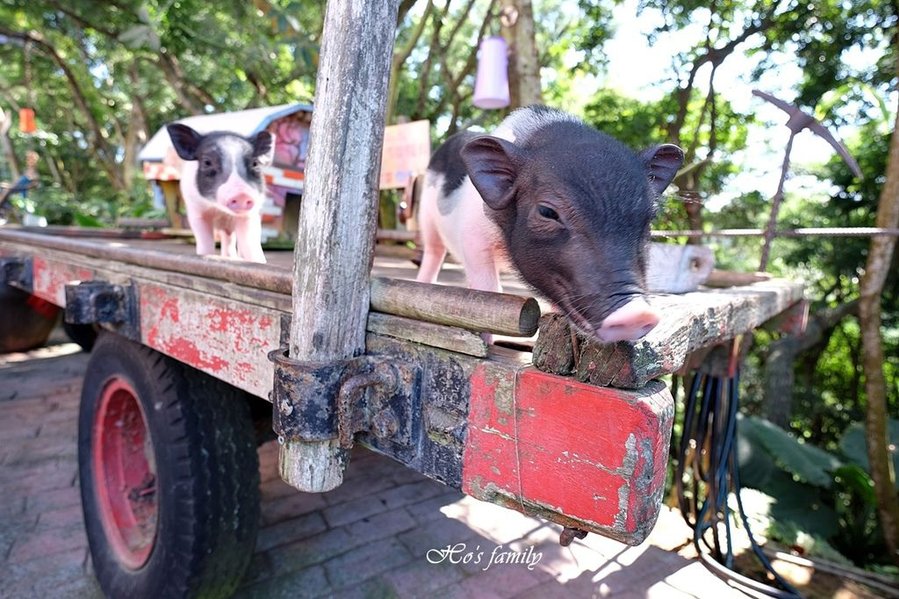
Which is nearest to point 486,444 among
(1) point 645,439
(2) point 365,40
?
(1) point 645,439

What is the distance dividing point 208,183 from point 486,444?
6.51 feet

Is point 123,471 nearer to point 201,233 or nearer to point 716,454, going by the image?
point 201,233

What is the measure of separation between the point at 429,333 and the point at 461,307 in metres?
0.11

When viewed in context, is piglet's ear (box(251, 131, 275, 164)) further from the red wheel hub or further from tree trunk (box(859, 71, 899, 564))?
tree trunk (box(859, 71, 899, 564))

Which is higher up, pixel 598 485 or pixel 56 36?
pixel 56 36

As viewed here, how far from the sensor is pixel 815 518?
4824mm

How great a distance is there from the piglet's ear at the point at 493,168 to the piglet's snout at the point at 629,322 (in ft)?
1.44

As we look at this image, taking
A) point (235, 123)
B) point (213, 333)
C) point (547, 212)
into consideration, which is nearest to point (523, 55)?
point (235, 123)

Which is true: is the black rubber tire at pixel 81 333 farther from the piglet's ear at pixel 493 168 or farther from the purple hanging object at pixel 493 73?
the piglet's ear at pixel 493 168

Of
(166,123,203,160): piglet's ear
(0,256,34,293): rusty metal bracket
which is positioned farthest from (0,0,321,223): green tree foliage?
(166,123,203,160): piglet's ear

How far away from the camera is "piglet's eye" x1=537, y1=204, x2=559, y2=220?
3.71 ft

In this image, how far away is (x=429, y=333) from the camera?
1.20 m

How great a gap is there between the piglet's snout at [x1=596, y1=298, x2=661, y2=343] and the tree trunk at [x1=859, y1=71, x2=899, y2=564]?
4872 mm

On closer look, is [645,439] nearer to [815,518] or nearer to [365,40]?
[365,40]
